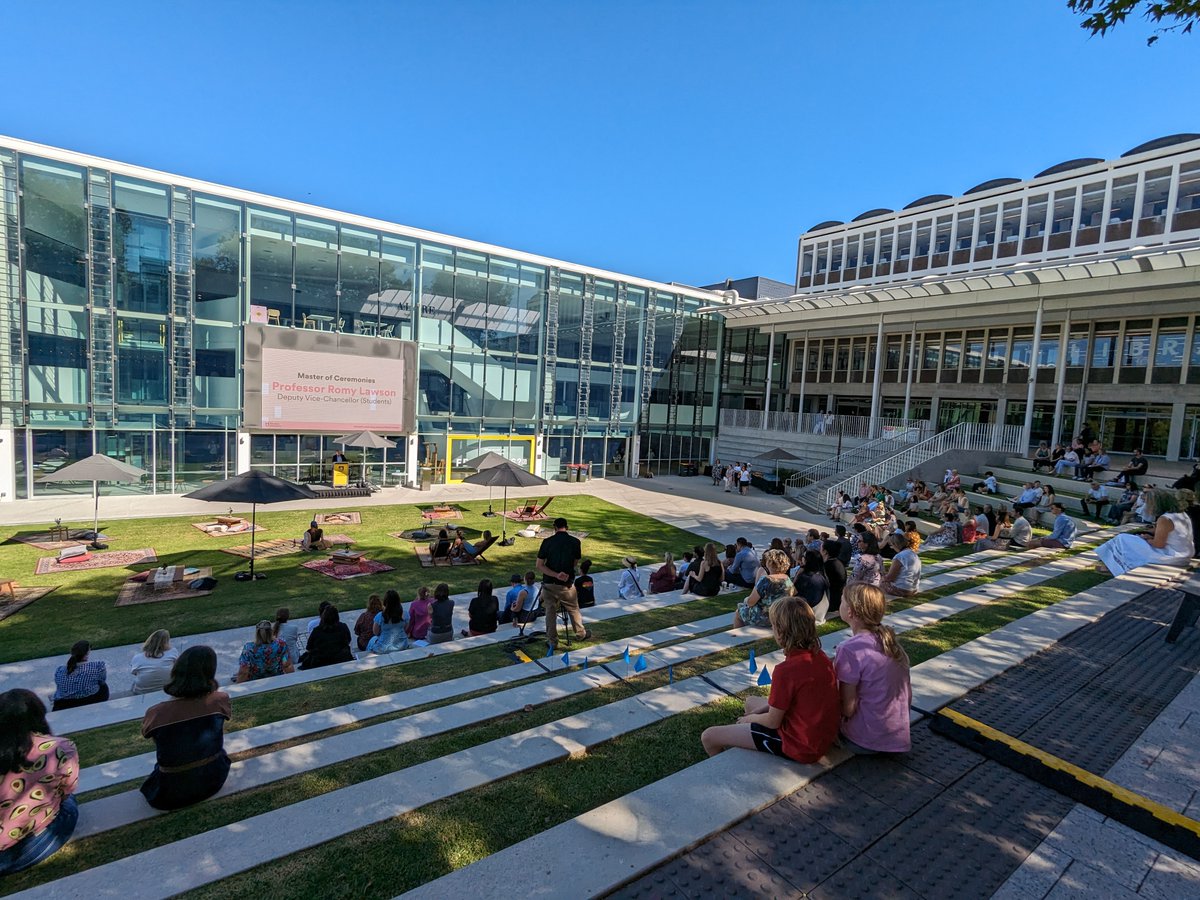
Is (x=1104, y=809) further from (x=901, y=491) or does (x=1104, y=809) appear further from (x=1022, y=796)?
(x=901, y=491)

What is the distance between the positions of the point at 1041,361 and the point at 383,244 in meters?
29.5

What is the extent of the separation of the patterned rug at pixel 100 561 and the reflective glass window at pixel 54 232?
35.2 ft

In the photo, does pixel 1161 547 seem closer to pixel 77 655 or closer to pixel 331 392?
pixel 77 655

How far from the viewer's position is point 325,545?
45.2 feet

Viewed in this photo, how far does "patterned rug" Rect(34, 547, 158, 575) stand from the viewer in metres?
11.3

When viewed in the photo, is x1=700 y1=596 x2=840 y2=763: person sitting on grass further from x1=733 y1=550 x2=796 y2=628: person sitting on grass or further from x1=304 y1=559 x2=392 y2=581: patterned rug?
x1=304 y1=559 x2=392 y2=581: patterned rug

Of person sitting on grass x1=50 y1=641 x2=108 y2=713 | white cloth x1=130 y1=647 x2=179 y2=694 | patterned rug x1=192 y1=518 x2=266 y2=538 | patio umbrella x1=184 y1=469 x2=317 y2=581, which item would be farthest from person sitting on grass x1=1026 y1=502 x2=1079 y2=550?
patterned rug x1=192 y1=518 x2=266 y2=538

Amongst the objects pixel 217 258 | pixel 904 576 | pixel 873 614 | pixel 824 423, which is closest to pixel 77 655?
pixel 873 614

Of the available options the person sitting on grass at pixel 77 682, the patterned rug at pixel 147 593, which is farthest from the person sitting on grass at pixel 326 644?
the patterned rug at pixel 147 593

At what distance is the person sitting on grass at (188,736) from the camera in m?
3.39

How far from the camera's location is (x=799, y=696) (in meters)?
3.44

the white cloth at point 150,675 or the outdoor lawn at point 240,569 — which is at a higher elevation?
the white cloth at point 150,675

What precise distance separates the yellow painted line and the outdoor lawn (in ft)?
28.4

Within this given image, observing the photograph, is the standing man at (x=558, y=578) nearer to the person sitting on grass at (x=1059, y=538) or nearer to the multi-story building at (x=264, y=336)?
the person sitting on grass at (x=1059, y=538)
